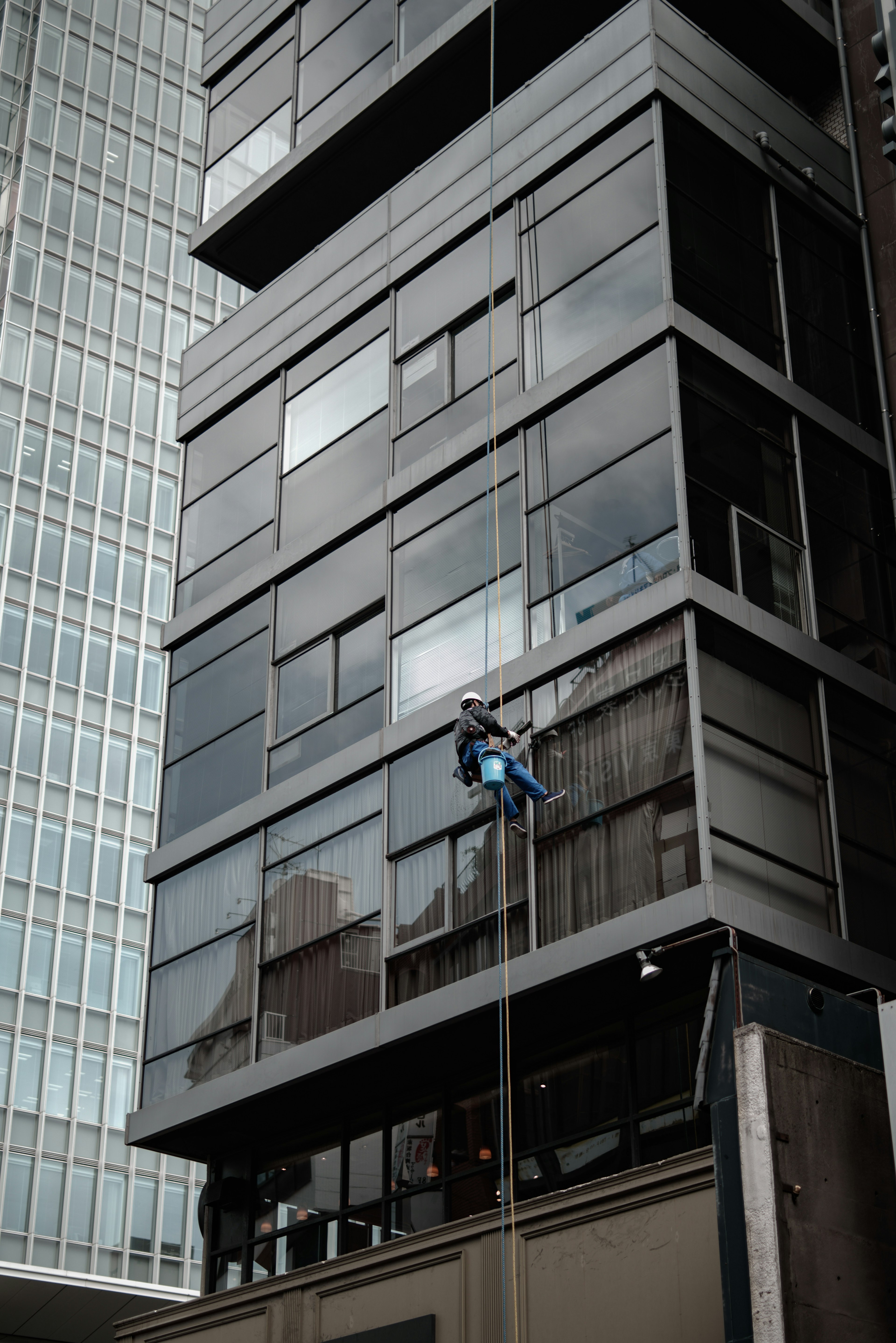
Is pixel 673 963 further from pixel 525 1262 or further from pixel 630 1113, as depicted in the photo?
pixel 525 1262

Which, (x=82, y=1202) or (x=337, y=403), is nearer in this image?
(x=337, y=403)

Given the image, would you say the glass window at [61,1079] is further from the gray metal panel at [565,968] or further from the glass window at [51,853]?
the gray metal panel at [565,968]

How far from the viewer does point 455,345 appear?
74.0 feet

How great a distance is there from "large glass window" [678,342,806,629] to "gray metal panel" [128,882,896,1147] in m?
4.02

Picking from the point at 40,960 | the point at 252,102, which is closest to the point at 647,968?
the point at 252,102

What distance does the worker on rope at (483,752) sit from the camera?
704 inches

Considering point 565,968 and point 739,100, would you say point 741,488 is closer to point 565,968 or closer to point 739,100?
point 739,100

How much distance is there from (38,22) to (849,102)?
61.9 m

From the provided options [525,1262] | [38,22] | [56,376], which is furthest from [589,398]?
[38,22]

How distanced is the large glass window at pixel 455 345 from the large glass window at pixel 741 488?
9.39 feet

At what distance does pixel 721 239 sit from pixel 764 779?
7.51 metres

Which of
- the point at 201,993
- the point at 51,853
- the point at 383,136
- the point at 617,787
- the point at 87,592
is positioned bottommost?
the point at 201,993

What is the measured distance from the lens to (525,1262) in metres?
16.5

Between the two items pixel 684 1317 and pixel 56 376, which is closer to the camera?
pixel 684 1317
